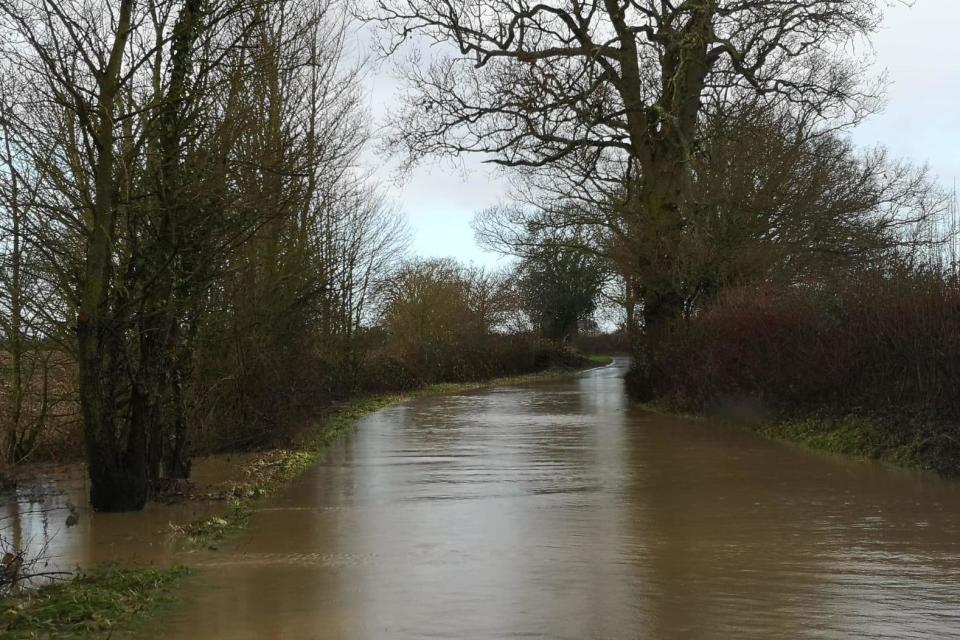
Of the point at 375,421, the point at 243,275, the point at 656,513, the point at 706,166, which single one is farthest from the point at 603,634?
the point at 706,166

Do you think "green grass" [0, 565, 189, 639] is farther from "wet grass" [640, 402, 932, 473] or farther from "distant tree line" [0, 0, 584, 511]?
"wet grass" [640, 402, 932, 473]

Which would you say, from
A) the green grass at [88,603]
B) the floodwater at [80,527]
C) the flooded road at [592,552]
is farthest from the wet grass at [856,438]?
the green grass at [88,603]

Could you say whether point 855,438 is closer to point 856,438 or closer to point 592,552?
point 856,438

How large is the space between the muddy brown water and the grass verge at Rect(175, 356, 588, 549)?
30 cm

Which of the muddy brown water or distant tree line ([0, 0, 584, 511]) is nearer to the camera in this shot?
the muddy brown water

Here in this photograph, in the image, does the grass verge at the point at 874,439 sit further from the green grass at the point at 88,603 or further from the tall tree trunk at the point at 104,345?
the tall tree trunk at the point at 104,345

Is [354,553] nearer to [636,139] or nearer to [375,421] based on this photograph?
[375,421]

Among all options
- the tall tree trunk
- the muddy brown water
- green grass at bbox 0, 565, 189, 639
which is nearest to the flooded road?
the muddy brown water

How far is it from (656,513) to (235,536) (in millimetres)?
3982

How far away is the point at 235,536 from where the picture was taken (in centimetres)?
880

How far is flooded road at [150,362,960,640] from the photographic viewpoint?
5.97m

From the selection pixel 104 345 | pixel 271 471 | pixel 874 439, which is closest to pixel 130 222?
pixel 104 345

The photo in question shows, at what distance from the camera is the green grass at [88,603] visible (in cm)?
572

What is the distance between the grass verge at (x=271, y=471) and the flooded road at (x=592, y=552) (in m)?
0.29
